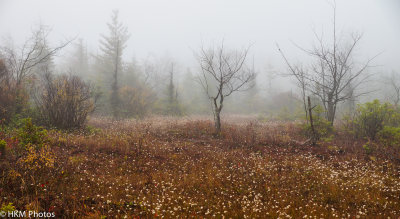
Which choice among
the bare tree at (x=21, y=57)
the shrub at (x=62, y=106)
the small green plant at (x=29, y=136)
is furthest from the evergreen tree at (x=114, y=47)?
the small green plant at (x=29, y=136)

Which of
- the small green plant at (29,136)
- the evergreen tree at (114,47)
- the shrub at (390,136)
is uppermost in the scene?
the evergreen tree at (114,47)

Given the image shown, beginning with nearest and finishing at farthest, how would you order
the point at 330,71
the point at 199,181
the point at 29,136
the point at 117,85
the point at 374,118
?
1. the point at 199,181
2. the point at 29,136
3. the point at 374,118
4. the point at 330,71
5. the point at 117,85

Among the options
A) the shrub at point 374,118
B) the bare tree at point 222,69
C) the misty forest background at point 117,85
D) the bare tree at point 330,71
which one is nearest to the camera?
the shrub at point 374,118

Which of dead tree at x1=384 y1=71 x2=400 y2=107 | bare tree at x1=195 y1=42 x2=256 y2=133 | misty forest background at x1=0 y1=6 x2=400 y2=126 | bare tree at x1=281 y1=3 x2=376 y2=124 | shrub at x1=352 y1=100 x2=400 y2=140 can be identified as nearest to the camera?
shrub at x1=352 y1=100 x2=400 y2=140

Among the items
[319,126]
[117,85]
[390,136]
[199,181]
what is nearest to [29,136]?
[199,181]

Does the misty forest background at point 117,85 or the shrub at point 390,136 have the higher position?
the misty forest background at point 117,85

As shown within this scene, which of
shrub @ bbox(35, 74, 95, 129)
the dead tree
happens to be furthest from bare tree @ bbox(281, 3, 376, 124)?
shrub @ bbox(35, 74, 95, 129)

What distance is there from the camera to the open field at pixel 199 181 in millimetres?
4207

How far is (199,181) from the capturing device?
580 centimetres

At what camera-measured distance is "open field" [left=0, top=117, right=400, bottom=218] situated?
13.8 ft

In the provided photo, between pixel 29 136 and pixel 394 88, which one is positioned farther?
pixel 394 88

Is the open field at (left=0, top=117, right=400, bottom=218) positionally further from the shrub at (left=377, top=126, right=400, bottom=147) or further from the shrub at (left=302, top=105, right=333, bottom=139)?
the shrub at (left=302, top=105, right=333, bottom=139)

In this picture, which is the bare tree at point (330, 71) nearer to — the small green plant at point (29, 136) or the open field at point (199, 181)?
the open field at point (199, 181)

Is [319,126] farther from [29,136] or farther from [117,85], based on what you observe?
[117,85]
